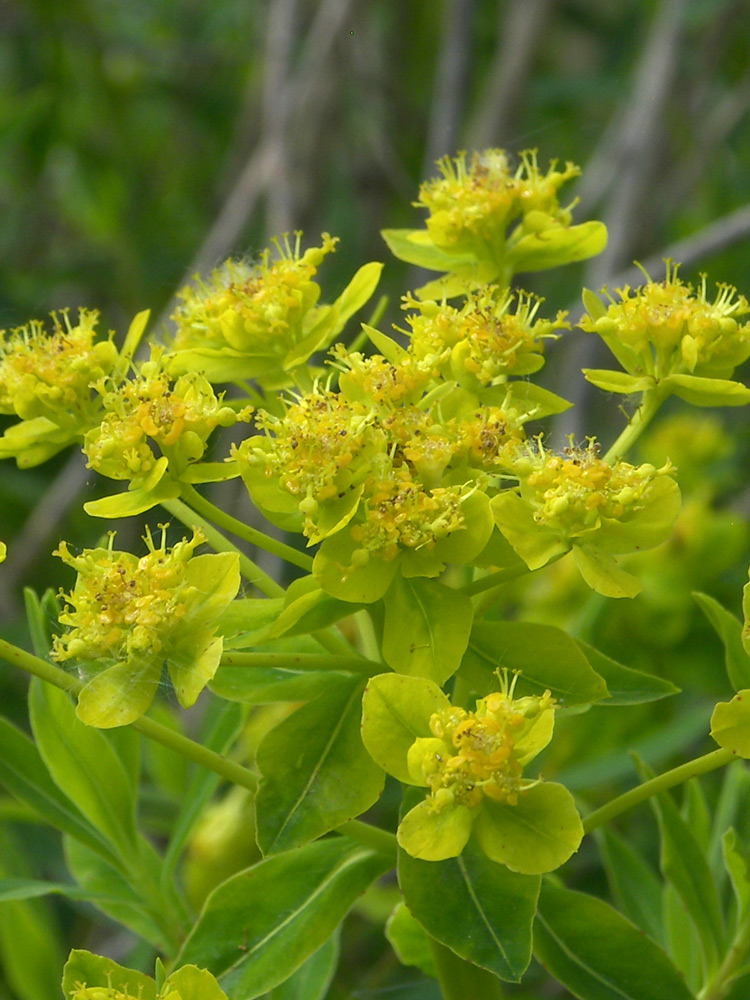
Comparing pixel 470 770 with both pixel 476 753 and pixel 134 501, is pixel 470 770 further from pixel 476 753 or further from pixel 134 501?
pixel 134 501

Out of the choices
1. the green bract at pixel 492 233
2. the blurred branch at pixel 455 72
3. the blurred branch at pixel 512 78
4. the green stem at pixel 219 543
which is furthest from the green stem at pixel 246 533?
the blurred branch at pixel 512 78

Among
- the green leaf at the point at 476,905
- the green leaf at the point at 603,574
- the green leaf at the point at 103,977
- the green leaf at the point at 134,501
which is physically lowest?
the green leaf at the point at 103,977

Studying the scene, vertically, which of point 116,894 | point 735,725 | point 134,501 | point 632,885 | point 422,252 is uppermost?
point 422,252

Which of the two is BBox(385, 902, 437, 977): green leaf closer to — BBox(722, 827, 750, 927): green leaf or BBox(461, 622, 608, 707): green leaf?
BBox(722, 827, 750, 927): green leaf

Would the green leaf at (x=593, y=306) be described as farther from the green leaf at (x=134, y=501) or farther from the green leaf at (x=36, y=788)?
the green leaf at (x=36, y=788)

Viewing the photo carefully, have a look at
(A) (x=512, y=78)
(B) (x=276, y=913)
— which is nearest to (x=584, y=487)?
(B) (x=276, y=913)

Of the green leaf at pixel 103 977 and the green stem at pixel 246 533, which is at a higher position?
the green stem at pixel 246 533

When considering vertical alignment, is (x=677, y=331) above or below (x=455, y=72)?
above

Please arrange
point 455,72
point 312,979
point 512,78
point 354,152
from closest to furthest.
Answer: point 312,979 → point 455,72 → point 512,78 → point 354,152
